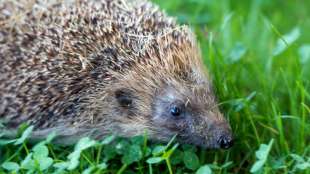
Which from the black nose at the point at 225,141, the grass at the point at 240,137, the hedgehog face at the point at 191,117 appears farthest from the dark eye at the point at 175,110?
the black nose at the point at 225,141

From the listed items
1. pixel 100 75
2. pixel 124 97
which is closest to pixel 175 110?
pixel 124 97

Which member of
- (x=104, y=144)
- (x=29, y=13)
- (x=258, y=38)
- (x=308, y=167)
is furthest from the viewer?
(x=258, y=38)

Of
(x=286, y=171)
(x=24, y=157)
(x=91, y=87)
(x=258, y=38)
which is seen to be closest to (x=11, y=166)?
(x=24, y=157)

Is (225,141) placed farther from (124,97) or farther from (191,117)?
(124,97)

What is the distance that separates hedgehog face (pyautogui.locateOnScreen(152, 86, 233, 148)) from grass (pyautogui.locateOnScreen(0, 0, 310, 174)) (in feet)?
0.25

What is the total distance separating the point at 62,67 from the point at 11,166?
586 millimetres

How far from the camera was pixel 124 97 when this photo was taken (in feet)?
11.9

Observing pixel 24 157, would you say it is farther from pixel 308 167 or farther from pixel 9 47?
pixel 308 167

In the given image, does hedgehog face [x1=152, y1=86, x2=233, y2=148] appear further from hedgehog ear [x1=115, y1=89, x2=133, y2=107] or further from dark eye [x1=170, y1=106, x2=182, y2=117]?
hedgehog ear [x1=115, y1=89, x2=133, y2=107]

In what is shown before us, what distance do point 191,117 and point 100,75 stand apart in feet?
1.64

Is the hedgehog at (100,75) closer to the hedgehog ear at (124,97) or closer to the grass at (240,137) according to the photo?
the hedgehog ear at (124,97)

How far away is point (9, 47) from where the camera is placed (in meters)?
3.69

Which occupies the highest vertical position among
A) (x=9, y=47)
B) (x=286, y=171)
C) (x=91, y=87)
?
(x=9, y=47)

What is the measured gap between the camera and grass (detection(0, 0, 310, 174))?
326 cm
